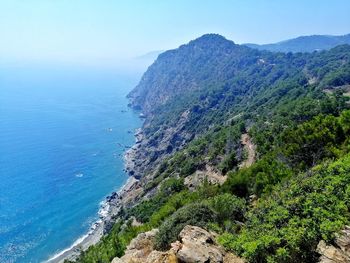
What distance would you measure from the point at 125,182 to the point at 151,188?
40152mm

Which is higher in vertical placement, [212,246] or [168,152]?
[212,246]

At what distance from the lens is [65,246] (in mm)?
104250

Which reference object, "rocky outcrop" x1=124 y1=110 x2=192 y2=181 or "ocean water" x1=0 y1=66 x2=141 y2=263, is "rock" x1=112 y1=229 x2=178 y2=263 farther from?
"rocky outcrop" x1=124 y1=110 x2=192 y2=181

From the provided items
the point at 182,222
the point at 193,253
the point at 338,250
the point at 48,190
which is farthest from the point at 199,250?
the point at 48,190

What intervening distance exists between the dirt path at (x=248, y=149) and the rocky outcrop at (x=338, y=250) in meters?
55.4

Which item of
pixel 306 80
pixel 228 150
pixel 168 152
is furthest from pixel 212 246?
pixel 306 80

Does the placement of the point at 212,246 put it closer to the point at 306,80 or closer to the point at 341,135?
the point at 341,135

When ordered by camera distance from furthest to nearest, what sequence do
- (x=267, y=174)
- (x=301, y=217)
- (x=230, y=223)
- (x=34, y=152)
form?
(x=34, y=152), (x=267, y=174), (x=230, y=223), (x=301, y=217)

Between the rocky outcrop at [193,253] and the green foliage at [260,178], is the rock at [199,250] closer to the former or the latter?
the rocky outcrop at [193,253]

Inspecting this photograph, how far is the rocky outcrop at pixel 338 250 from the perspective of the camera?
73.1 feet

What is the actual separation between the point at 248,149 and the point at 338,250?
230 feet

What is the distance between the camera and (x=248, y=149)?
304 feet

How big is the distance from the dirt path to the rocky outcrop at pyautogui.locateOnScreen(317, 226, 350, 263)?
55.4 m

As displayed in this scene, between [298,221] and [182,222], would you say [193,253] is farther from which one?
[182,222]
